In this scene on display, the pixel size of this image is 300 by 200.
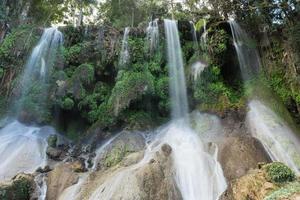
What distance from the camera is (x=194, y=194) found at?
8.98 metres

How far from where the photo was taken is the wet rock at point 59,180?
31.3ft

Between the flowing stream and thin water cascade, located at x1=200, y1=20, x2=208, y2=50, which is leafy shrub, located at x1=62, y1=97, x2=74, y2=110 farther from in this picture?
thin water cascade, located at x1=200, y1=20, x2=208, y2=50

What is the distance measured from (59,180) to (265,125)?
7766 mm

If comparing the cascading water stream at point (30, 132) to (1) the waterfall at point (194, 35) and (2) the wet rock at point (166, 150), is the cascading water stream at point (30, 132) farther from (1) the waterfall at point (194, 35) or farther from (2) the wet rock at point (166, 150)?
(1) the waterfall at point (194, 35)

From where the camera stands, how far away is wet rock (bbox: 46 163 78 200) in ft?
31.3

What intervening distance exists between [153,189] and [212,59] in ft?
27.9

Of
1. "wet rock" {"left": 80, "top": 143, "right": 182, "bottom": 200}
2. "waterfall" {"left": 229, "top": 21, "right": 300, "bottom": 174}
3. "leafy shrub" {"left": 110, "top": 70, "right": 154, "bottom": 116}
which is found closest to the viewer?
"wet rock" {"left": 80, "top": 143, "right": 182, "bottom": 200}

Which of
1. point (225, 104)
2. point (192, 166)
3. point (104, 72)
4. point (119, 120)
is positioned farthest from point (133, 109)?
point (192, 166)

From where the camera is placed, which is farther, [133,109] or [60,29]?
[60,29]

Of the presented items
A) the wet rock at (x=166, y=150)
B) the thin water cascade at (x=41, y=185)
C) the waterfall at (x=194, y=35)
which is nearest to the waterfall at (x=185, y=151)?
the wet rock at (x=166, y=150)

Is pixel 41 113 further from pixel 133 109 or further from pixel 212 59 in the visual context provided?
pixel 212 59

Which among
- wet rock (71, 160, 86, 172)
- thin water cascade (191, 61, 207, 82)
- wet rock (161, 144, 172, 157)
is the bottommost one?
wet rock (71, 160, 86, 172)

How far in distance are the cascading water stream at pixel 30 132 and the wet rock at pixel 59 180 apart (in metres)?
1.42

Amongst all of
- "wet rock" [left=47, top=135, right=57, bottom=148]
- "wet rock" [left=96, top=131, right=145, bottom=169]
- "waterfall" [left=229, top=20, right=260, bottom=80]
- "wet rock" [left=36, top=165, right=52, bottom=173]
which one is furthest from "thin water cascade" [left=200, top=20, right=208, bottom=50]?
"wet rock" [left=36, top=165, right=52, bottom=173]
